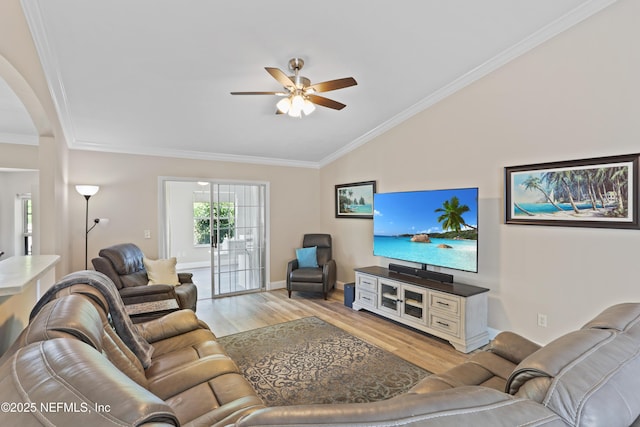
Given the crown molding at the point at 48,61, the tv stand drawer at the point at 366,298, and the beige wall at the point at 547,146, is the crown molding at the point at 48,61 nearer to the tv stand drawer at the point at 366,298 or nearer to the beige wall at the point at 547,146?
the beige wall at the point at 547,146

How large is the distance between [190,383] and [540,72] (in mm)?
3899

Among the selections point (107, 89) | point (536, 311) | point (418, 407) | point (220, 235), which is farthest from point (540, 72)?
point (220, 235)

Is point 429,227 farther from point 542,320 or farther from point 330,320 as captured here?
point 330,320

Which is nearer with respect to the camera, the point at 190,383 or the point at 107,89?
the point at 190,383

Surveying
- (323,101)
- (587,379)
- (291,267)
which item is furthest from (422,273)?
(587,379)

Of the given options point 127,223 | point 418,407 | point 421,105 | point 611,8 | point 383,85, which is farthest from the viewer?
point 127,223

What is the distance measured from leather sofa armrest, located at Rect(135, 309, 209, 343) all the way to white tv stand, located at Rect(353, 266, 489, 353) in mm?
2326

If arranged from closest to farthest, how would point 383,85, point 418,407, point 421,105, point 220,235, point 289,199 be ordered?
point 418,407 < point 383,85 < point 421,105 < point 220,235 < point 289,199

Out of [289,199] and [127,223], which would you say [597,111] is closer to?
[289,199]

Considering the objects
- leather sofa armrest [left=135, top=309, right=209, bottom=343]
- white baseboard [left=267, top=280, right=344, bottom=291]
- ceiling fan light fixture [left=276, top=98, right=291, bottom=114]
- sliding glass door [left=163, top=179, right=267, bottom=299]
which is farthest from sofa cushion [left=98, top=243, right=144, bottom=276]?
ceiling fan light fixture [left=276, top=98, right=291, bottom=114]

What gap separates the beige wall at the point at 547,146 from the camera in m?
2.48

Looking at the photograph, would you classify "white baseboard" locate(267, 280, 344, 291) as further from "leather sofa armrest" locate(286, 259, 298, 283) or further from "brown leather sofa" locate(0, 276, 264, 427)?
"brown leather sofa" locate(0, 276, 264, 427)

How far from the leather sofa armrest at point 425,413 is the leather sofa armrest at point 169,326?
2052mm

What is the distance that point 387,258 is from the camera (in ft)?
14.7
